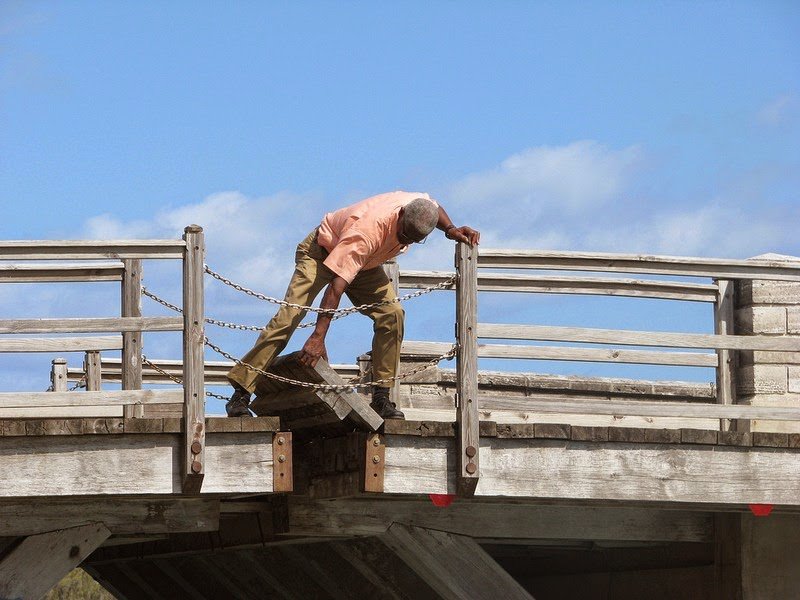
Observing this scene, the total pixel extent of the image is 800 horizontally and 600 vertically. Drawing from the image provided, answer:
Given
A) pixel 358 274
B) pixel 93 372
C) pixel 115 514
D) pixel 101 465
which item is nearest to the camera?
pixel 101 465

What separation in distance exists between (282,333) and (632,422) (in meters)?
3.90

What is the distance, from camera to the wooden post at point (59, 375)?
13102 mm

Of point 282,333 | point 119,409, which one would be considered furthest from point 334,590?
point 282,333

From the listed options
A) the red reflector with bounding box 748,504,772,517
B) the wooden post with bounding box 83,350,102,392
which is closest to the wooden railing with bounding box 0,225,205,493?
the wooden post with bounding box 83,350,102,392

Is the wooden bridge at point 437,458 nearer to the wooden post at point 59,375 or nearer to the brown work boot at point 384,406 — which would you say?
the brown work boot at point 384,406

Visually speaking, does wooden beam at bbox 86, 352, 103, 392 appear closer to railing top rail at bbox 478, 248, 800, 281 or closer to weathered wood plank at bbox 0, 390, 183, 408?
weathered wood plank at bbox 0, 390, 183, 408

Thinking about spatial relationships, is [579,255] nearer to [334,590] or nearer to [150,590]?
[334,590]

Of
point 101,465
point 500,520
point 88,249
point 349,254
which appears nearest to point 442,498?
point 349,254

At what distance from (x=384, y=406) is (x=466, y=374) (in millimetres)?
517

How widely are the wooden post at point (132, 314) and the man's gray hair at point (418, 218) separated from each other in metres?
1.80

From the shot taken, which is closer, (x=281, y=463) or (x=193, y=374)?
(x=193, y=374)

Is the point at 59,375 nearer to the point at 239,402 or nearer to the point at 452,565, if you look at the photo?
the point at 452,565

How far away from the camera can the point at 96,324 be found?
7.62 m

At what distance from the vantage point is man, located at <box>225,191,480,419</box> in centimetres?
786
